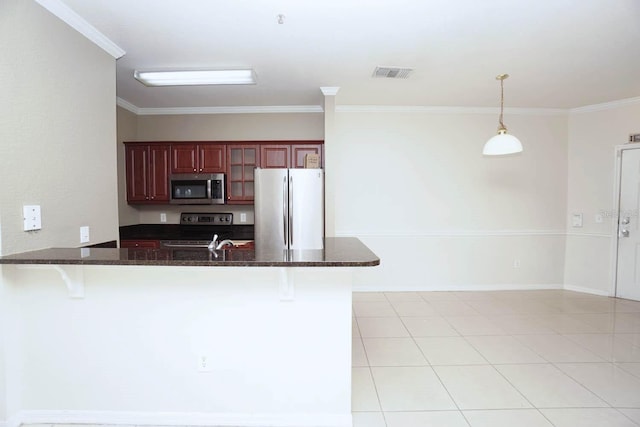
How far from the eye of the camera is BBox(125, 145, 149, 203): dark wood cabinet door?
4.29 m

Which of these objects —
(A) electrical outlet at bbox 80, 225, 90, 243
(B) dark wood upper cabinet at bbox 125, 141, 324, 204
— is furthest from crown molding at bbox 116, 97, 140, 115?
(A) electrical outlet at bbox 80, 225, 90, 243

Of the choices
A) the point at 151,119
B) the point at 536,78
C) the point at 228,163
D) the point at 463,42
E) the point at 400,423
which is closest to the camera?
the point at 400,423

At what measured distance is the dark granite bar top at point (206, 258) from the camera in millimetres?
1611

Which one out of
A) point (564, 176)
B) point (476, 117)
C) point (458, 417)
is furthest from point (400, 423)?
point (564, 176)

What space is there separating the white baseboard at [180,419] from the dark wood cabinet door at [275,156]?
9.87 ft

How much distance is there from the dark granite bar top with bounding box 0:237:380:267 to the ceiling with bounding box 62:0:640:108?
163cm

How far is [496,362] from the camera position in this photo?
265cm

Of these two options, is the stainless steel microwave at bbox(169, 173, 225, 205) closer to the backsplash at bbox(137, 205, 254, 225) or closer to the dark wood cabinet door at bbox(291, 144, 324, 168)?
the backsplash at bbox(137, 205, 254, 225)

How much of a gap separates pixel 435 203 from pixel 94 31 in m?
4.18

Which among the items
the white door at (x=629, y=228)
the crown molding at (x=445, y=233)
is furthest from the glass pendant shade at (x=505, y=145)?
the white door at (x=629, y=228)

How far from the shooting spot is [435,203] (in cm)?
456

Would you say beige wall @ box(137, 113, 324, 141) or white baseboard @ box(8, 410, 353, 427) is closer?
white baseboard @ box(8, 410, 353, 427)

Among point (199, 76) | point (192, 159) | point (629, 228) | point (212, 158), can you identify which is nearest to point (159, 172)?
point (192, 159)

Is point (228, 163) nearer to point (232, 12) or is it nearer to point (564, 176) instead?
point (232, 12)
